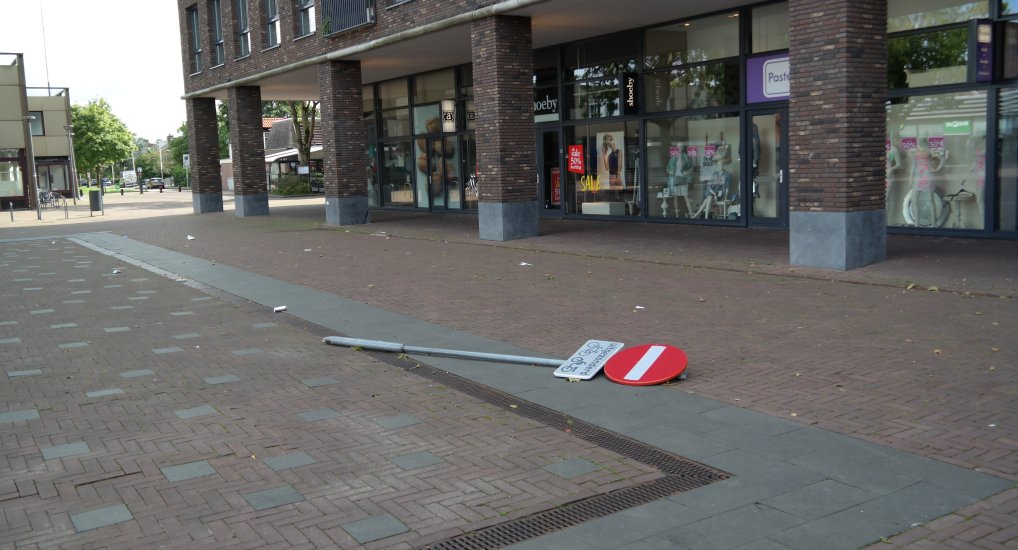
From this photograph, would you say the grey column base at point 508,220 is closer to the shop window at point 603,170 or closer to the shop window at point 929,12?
the shop window at point 603,170

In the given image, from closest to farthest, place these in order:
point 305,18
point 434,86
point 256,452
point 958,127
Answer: point 256,452 < point 958,127 < point 305,18 < point 434,86

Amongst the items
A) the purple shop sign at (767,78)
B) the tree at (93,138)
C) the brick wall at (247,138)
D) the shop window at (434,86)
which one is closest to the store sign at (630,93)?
the purple shop sign at (767,78)

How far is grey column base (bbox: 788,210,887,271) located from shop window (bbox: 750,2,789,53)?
18.5 feet

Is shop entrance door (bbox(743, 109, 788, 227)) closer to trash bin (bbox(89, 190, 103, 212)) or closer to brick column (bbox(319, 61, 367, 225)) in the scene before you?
brick column (bbox(319, 61, 367, 225))

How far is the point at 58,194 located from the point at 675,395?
1991 inches

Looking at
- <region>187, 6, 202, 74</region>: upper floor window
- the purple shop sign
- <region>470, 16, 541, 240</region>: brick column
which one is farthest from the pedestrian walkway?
<region>187, 6, 202, 74</region>: upper floor window

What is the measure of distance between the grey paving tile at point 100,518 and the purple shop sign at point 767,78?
48.2 feet

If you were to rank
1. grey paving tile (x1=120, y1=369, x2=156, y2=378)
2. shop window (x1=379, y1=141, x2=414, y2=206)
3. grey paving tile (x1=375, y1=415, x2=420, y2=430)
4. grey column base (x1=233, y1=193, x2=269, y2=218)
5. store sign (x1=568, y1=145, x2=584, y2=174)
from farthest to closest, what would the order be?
grey column base (x1=233, y1=193, x2=269, y2=218) < shop window (x1=379, y1=141, x2=414, y2=206) < store sign (x1=568, y1=145, x2=584, y2=174) < grey paving tile (x1=120, y1=369, x2=156, y2=378) < grey paving tile (x1=375, y1=415, x2=420, y2=430)

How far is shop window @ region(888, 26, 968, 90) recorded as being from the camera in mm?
14188

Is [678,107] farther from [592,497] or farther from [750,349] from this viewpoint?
[592,497]

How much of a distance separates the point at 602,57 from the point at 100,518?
710 inches

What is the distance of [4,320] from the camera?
10.3 meters

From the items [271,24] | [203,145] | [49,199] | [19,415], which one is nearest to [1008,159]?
[19,415]

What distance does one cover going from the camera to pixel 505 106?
17.7 meters
